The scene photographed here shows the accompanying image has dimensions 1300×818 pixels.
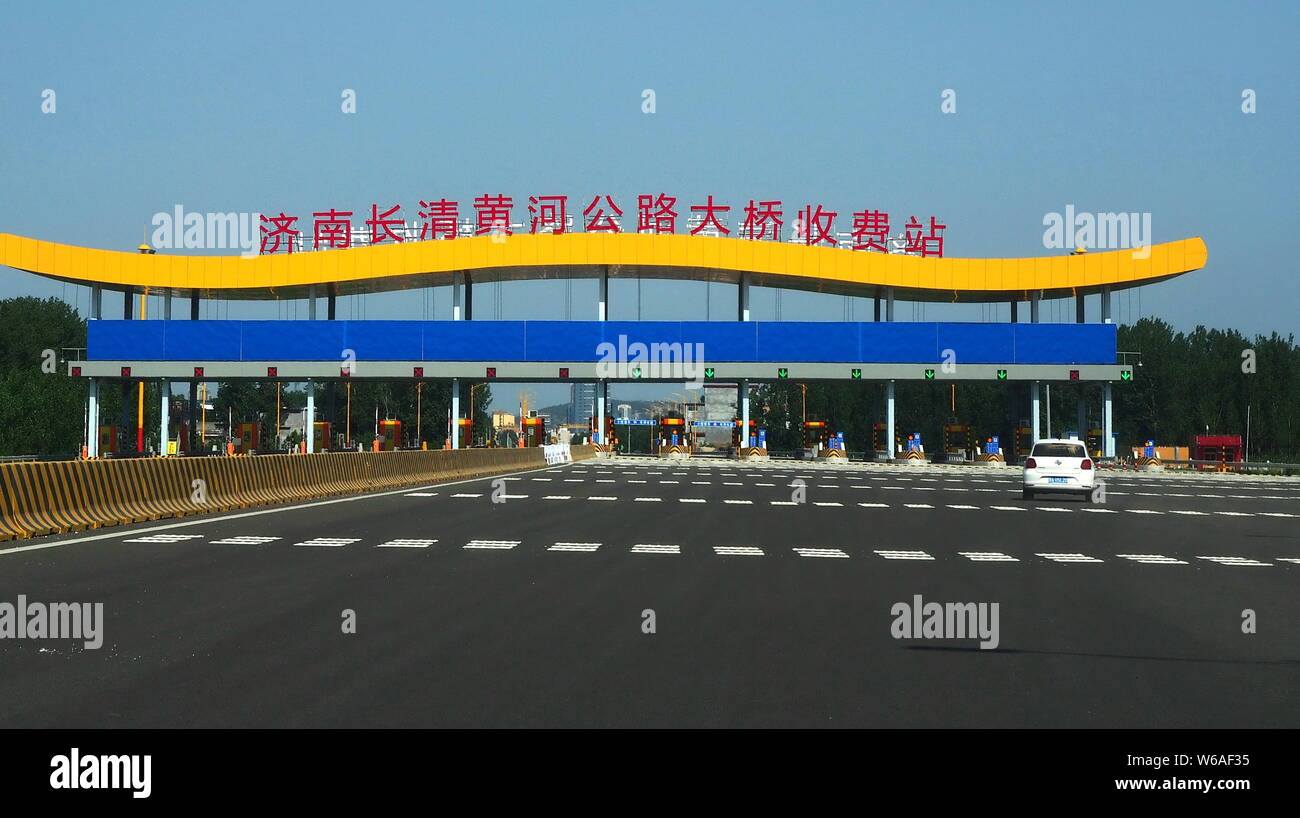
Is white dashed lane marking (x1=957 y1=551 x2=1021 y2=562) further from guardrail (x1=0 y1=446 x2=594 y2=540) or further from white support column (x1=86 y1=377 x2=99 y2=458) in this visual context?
white support column (x1=86 y1=377 x2=99 y2=458)

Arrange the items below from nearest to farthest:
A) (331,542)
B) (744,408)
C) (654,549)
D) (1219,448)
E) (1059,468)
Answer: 1. (654,549)
2. (331,542)
3. (1059,468)
4. (744,408)
5. (1219,448)

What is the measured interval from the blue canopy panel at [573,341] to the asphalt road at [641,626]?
166ft

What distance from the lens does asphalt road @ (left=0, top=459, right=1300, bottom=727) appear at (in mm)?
7309

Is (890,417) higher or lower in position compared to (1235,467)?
higher

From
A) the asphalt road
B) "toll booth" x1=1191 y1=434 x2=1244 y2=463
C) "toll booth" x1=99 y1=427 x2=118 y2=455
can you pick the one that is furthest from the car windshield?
"toll booth" x1=99 y1=427 x2=118 y2=455

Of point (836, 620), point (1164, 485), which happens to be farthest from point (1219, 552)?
point (1164, 485)

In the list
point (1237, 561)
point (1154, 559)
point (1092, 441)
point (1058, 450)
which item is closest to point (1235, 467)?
point (1092, 441)

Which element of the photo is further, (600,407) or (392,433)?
(392,433)

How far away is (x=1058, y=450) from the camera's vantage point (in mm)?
32656

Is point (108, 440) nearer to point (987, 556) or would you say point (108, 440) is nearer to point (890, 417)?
point (890, 417)

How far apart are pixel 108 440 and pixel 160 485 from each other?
51567mm

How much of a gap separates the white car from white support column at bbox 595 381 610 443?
141 feet
